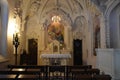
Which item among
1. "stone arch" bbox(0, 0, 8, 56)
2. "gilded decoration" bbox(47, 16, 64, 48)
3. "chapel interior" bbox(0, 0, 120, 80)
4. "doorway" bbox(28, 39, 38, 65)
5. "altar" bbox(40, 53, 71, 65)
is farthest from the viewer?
"gilded decoration" bbox(47, 16, 64, 48)

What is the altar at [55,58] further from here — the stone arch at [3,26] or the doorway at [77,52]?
the stone arch at [3,26]

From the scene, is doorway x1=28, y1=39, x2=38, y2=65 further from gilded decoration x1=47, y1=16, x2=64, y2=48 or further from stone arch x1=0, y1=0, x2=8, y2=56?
stone arch x1=0, y1=0, x2=8, y2=56

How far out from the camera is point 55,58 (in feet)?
58.8

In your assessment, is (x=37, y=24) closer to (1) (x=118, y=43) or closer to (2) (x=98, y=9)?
(2) (x=98, y=9)

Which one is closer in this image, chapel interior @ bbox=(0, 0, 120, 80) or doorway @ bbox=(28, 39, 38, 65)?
chapel interior @ bbox=(0, 0, 120, 80)

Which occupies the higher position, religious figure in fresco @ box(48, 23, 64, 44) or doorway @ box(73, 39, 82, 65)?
religious figure in fresco @ box(48, 23, 64, 44)

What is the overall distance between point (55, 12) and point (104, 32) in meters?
8.33

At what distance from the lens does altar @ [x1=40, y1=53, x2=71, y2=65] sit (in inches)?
696

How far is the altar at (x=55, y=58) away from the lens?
17672mm

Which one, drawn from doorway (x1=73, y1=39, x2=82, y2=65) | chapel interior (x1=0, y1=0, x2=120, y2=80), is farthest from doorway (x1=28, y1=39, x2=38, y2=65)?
doorway (x1=73, y1=39, x2=82, y2=65)

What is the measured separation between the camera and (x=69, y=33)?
20.1m

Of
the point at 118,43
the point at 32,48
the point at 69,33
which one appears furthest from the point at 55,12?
the point at 118,43

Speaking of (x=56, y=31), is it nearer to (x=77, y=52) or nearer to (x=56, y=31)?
(x=56, y=31)

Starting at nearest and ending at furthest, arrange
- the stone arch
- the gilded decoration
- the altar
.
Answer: the stone arch
the altar
the gilded decoration
